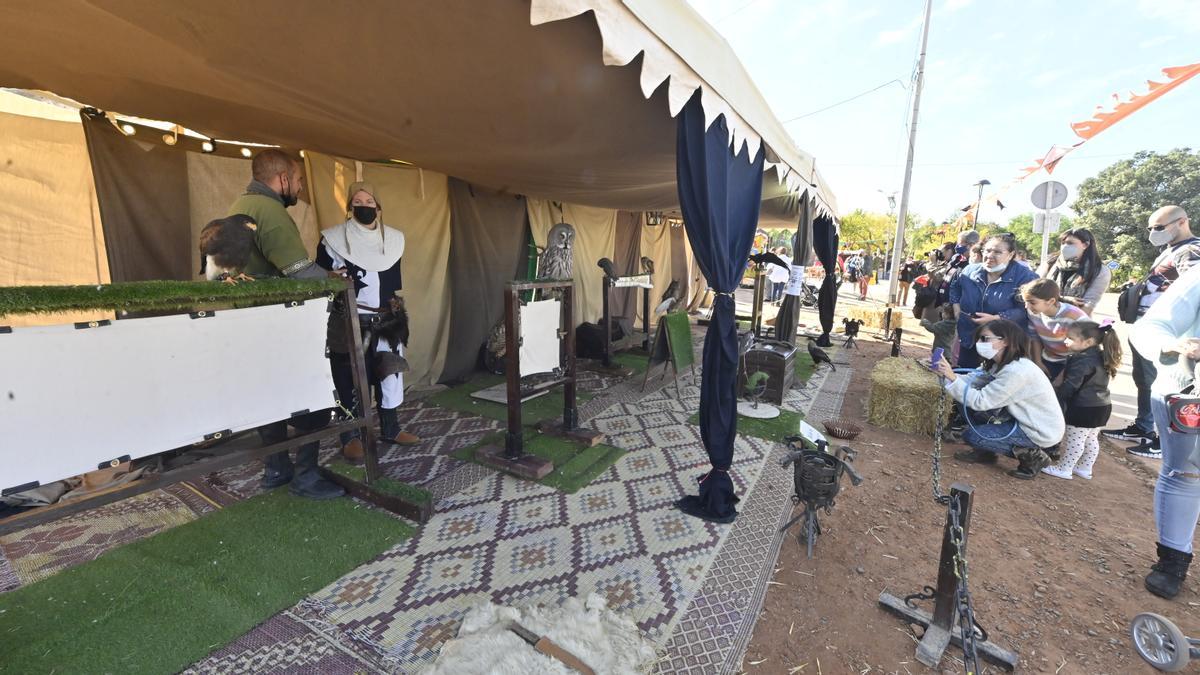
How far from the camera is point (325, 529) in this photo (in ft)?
7.68

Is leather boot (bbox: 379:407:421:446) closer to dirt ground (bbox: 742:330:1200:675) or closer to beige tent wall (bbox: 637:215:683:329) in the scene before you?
dirt ground (bbox: 742:330:1200:675)

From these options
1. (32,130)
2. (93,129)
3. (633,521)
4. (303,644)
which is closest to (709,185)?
(633,521)

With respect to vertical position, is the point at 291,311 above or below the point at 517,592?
above

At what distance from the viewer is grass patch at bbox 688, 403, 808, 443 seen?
149 inches

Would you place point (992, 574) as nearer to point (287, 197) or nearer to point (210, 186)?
point (287, 197)

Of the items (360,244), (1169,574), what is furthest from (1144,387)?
(360,244)

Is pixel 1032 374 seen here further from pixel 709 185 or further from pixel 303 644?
pixel 303 644

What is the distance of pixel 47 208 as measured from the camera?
2.70m

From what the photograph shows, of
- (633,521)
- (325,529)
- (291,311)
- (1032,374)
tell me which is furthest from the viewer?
(1032,374)

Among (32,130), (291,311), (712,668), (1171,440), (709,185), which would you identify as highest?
(32,130)

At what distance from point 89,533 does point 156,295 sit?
5.16ft

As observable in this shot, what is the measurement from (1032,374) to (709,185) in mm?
2684

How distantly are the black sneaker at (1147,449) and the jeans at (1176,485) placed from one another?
2.22 metres

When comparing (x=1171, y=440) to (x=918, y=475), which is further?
(x=918, y=475)
